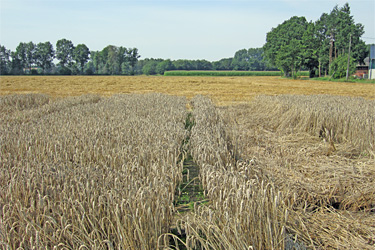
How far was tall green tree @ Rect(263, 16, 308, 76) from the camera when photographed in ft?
166

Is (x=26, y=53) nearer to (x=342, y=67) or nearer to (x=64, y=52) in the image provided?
(x=64, y=52)

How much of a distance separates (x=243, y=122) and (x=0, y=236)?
736 cm

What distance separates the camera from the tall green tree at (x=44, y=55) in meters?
89.0

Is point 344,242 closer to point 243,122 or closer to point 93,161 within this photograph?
point 93,161

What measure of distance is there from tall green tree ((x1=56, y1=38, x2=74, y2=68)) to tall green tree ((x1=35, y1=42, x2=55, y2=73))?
10.2ft

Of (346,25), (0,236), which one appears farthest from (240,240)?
(346,25)

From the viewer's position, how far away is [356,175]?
426 cm

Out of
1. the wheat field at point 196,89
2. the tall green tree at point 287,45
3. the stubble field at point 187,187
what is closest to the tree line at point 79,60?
the tall green tree at point 287,45

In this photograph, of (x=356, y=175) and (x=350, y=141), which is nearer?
(x=356, y=175)

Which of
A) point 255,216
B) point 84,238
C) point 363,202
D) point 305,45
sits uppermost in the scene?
point 305,45

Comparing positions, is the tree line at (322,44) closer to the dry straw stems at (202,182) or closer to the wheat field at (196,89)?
the wheat field at (196,89)

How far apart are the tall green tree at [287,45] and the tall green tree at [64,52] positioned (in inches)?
2396

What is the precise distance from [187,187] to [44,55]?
96532mm

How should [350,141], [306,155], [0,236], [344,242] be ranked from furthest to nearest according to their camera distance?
[350,141] < [306,155] < [344,242] < [0,236]
